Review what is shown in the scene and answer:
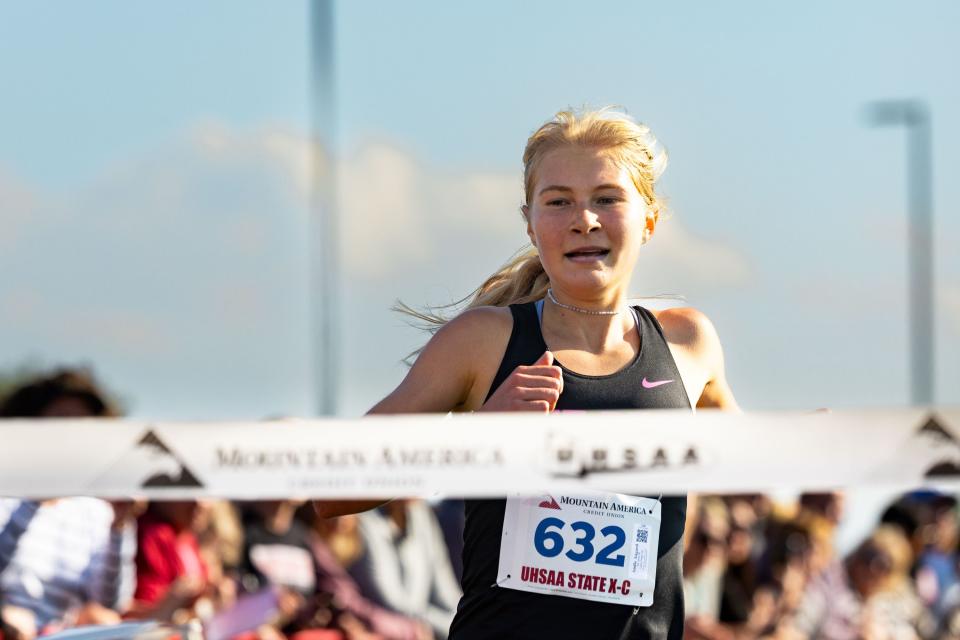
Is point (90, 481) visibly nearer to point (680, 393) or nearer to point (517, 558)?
point (517, 558)

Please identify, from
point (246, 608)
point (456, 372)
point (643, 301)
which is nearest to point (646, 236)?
point (643, 301)

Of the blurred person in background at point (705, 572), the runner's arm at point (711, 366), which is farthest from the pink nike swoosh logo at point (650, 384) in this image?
the blurred person in background at point (705, 572)

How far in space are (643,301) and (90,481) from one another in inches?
58.4

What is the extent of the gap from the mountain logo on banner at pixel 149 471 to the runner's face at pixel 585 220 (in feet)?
3.20

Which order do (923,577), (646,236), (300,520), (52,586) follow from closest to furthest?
1. (646,236)
2. (52,586)
3. (300,520)
4. (923,577)

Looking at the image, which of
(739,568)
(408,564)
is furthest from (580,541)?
(739,568)

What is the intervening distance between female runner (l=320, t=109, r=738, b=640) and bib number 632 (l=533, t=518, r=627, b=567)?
0.09 metres

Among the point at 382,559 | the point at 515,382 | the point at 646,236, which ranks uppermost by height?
the point at 646,236

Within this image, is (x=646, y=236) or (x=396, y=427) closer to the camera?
(x=396, y=427)

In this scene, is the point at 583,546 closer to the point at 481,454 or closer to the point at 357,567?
the point at 481,454

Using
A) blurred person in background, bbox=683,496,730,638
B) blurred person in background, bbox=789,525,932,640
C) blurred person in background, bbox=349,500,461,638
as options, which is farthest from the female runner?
blurred person in background, bbox=789,525,932,640

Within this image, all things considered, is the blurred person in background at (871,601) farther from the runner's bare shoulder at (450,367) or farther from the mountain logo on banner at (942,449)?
the runner's bare shoulder at (450,367)

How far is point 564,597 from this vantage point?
3.17 m

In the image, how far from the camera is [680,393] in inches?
131
